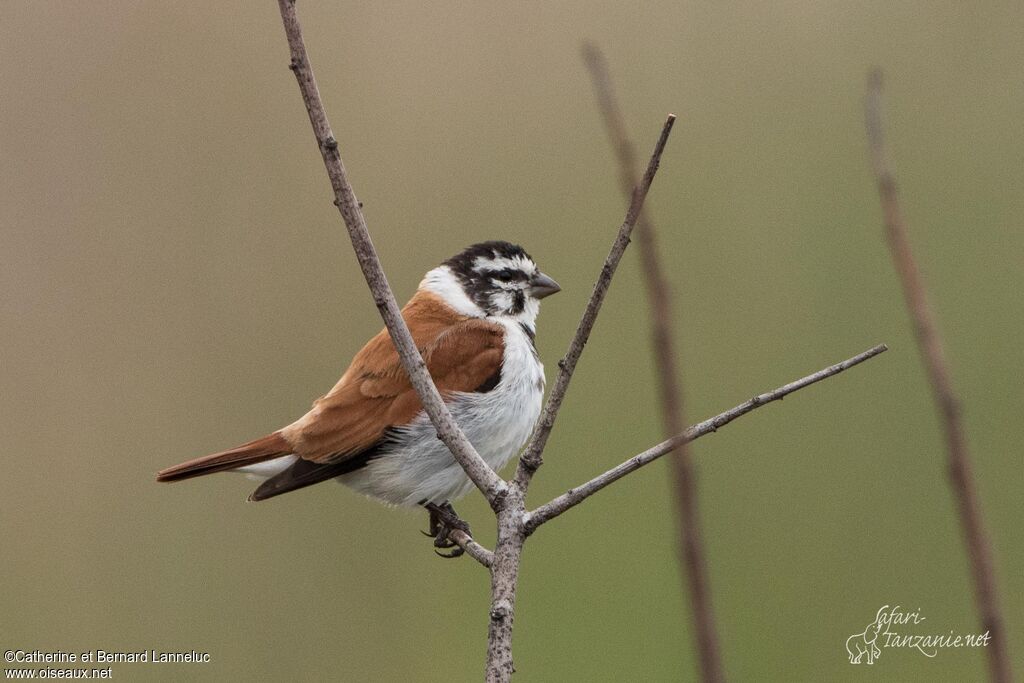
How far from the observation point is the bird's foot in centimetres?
360

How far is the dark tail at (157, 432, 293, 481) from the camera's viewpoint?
343 centimetres

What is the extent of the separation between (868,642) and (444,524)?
4.57 ft

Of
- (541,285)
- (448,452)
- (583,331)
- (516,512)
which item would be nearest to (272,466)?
(448,452)

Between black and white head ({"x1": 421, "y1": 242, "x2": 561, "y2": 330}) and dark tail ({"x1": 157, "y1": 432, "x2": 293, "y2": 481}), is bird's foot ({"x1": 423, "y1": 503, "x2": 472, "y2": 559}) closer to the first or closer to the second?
dark tail ({"x1": 157, "y1": 432, "x2": 293, "y2": 481})

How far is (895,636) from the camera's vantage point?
3.64 m

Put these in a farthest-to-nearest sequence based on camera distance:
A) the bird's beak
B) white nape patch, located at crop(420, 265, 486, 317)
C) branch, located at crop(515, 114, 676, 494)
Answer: the bird's beak, white nape patch, located at crop(420, 265, 486, 317), branch, located at crop(515, 114, 676, 494)

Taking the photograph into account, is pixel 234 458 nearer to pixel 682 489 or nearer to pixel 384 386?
pixel 384 386

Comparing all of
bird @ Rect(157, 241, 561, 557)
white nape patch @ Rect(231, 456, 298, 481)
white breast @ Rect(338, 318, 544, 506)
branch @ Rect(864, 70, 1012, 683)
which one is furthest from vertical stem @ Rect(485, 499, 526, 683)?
white nape patch @ Rect(231, 456, 298, 481)

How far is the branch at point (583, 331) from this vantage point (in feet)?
5.19

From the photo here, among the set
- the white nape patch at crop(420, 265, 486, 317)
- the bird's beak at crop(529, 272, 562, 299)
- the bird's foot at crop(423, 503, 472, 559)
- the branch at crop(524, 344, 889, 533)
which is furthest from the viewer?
the bird's beak at crop(529, 272, 562, 299)

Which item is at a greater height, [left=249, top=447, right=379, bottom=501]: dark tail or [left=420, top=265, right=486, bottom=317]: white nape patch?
[left=420, top=265, right=486, bottom=317]: white nape patch

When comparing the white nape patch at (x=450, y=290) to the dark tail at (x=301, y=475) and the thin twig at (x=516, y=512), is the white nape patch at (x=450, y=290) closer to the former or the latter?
the dark tail at (x=301, y=475)

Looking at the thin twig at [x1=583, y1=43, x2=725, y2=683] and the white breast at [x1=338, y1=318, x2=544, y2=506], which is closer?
the thin twig at [x1=583, y1=43, x2=725, y2=683]

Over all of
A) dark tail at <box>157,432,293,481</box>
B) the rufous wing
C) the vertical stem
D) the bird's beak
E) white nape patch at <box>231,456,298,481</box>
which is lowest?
the vertical stem
